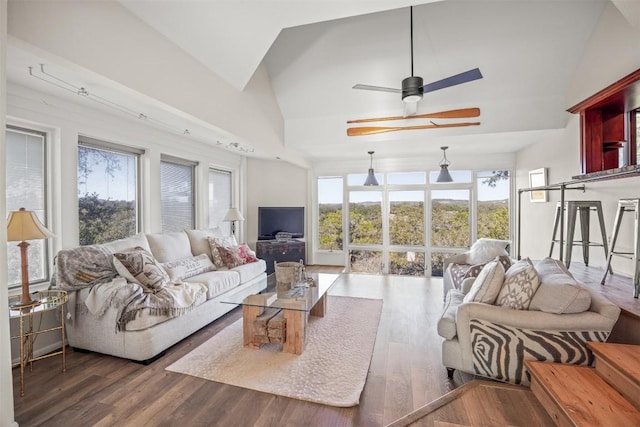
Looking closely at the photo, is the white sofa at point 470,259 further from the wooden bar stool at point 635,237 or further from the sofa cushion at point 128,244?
the sofa cushion at point 128,244

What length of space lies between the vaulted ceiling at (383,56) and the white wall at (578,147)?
18cm

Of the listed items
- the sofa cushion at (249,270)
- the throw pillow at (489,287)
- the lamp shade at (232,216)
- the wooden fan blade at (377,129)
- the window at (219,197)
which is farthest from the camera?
the window at (219,197)

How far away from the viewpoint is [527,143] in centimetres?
491

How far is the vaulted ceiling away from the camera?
8.27 ft

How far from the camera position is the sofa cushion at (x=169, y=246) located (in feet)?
12.0

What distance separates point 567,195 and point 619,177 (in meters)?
0.95

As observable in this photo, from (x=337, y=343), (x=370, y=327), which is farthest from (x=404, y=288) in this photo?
(x=337, y=343)

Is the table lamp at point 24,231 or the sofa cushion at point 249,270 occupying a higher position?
the table lamp at point 24,231

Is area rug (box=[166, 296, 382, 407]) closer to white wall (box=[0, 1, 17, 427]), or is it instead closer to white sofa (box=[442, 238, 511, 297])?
white wall (box=[0, 1, 17, 427])

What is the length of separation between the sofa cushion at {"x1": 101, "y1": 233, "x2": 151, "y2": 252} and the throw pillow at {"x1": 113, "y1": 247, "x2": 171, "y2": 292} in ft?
0.85

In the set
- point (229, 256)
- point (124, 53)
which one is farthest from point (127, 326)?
point (124, 53)

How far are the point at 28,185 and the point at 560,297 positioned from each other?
187 inches

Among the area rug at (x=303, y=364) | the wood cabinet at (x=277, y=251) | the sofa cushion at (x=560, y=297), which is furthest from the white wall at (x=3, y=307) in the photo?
the wood cabinet at (x=277, y=251)

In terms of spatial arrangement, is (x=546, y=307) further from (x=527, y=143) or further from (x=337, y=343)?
(x=527, y=143)
